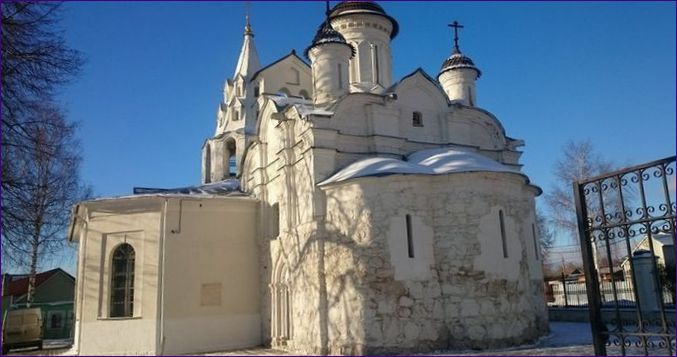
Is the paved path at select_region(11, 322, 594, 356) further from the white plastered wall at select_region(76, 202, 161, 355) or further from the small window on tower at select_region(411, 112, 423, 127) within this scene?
the small window on tower at select_region(411, 112, 423, 127)

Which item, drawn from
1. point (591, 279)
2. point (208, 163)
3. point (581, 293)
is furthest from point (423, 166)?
point (208, 163)

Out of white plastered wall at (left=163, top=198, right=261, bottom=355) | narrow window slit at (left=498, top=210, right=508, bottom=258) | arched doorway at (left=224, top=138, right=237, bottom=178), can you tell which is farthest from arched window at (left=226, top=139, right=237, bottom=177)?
narrow window slit at (left=498, top=210, right=508, bottom=258)

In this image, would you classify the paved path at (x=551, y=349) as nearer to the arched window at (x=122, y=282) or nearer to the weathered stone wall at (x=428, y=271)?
the weathered stone wall at (x=428, y=271)

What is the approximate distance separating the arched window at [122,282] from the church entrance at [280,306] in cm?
370

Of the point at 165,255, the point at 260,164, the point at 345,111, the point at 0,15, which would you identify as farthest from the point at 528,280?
the point at 0,15

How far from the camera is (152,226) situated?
14.0 m

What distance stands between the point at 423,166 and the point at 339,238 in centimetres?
267

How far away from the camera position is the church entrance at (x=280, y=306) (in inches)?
526

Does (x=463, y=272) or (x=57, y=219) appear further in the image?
(x=57, y=219)

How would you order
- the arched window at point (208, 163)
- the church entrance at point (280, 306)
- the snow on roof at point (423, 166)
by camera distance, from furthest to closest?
the arched window at point (208, 163), the church entrance at point (280, 306), the snow on roof at point (423, 166)

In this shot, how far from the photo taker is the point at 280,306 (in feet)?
45.1

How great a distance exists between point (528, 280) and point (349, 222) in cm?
451

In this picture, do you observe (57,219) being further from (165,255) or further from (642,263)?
(642,263)

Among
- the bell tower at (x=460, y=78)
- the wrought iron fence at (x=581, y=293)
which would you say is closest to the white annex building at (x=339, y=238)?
the bell tower at (x=460, y=78)
